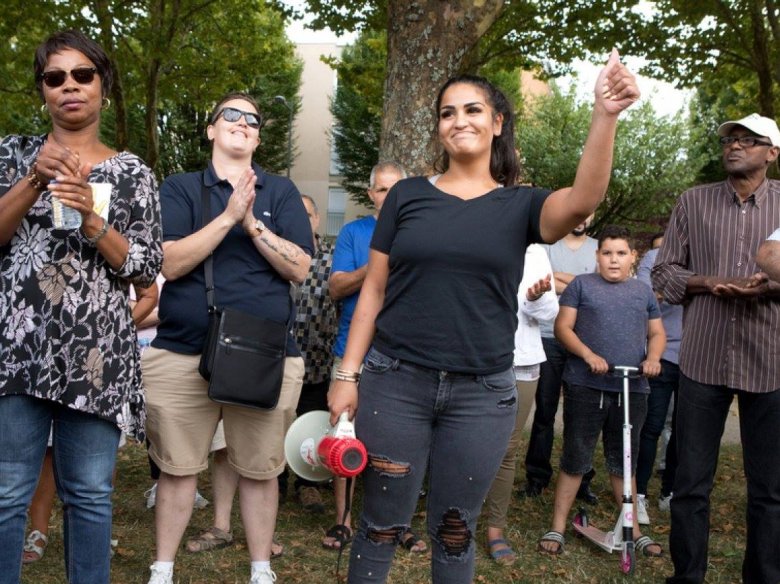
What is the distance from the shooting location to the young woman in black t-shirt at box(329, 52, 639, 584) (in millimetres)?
3010

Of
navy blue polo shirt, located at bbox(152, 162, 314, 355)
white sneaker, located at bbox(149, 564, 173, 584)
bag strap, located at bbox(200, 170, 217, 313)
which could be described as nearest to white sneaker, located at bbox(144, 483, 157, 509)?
white sneaker, located at bbox(149, 564, 173, 584)

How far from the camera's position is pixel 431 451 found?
3186 millimetres

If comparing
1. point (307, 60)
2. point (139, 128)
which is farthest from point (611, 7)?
point (307, 60)

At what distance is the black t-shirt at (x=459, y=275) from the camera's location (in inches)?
118

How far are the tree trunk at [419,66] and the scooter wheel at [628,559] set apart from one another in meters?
3.59

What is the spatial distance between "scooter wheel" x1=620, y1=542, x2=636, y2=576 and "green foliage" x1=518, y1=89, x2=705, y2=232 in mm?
24789

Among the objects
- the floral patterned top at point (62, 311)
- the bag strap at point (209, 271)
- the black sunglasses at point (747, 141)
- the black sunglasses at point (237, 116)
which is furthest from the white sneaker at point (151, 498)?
the black sunglasses at point (747, 141)

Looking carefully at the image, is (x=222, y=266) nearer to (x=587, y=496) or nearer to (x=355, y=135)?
(x=587, y=496)

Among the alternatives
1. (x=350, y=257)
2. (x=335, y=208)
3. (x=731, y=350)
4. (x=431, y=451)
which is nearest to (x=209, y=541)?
(x=350, y=257)

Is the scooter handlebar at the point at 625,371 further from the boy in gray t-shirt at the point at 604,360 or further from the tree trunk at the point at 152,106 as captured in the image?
the tree trunk at the point at 152,106

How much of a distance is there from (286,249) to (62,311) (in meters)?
1.28

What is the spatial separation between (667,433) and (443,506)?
495cm

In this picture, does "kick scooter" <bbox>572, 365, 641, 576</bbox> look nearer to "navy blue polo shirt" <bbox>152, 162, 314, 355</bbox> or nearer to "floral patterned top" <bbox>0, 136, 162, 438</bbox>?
"navy blue polo shirt" <bbox>152, 162, 314, 355</bbox>

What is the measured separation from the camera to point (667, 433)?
7.56 m
